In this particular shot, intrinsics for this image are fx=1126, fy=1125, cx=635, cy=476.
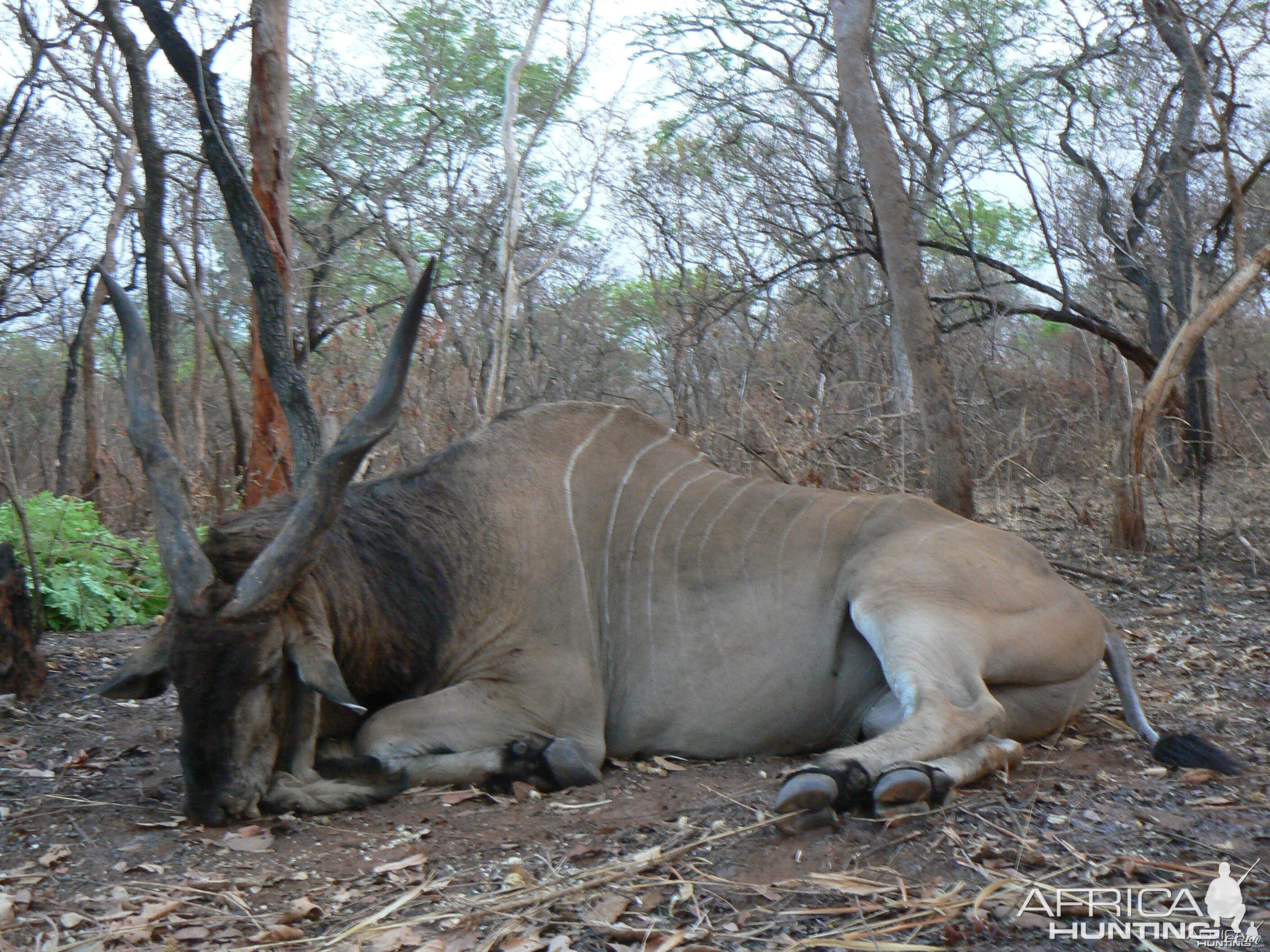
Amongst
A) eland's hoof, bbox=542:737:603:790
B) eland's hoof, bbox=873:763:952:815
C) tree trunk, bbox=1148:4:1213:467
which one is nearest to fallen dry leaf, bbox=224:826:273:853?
eland's hoof, bbox=542:737:603:790

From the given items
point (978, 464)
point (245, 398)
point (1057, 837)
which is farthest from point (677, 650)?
point (245, 398)

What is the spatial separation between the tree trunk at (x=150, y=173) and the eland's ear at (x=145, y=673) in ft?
8.35

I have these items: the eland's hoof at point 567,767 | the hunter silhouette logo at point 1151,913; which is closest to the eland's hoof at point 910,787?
the hunter silhouette logo at point 1151,913

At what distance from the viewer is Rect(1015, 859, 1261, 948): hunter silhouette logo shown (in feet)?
6.28

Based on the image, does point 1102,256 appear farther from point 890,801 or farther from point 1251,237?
point 890,801

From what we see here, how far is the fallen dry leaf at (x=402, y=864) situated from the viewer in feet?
8.23

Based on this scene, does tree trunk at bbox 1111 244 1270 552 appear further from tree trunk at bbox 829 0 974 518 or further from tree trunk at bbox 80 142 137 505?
tree trunk at bbox 80 142 137 505

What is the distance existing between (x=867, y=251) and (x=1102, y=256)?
12.1ft

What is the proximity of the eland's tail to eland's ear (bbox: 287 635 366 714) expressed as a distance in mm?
2120

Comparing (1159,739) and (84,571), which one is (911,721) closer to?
(1159,739)

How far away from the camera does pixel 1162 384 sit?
607cm

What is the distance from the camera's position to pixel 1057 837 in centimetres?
241

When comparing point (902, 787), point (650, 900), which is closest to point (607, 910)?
point (650, 900)

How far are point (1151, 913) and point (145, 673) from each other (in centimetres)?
252
